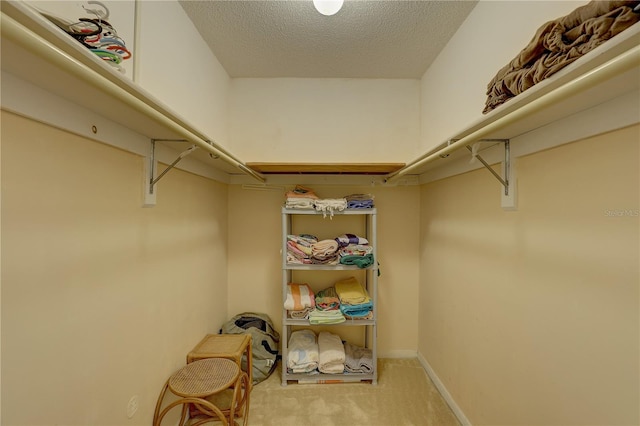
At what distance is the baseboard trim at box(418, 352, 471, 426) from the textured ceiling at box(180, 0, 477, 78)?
7.89 feet

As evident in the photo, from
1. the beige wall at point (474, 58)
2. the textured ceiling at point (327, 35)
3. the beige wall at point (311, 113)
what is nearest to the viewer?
the beige wall at point (474, 58)

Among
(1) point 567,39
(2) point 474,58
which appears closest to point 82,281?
(1) point 567,39

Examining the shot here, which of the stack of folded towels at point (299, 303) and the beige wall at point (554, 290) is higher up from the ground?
the beige wall at point (554, 290)

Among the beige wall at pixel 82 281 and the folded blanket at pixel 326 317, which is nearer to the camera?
the beige wall at pixel 82 281

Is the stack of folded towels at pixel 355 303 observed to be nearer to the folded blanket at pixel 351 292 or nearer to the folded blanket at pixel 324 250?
the folded blanket at pixel 351 292

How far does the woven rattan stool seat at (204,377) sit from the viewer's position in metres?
1.25

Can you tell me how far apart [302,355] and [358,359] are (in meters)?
0.46

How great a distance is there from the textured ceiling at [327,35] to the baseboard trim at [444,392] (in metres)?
2.40

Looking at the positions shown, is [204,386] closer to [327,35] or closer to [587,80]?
[587,80]

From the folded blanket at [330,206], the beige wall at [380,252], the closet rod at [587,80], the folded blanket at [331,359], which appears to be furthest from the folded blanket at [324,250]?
the closet rod at [587,80]

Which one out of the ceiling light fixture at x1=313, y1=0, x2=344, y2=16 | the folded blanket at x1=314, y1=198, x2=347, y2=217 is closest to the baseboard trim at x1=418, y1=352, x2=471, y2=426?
the folded blanket at x1=314, y1=198, x2=347, y2=217

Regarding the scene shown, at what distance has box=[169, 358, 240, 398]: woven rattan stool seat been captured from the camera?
125 centimetres

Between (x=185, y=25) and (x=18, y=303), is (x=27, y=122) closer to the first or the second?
(x=18, y=303)

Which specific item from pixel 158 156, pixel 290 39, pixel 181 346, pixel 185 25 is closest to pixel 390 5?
pixel 290 39
